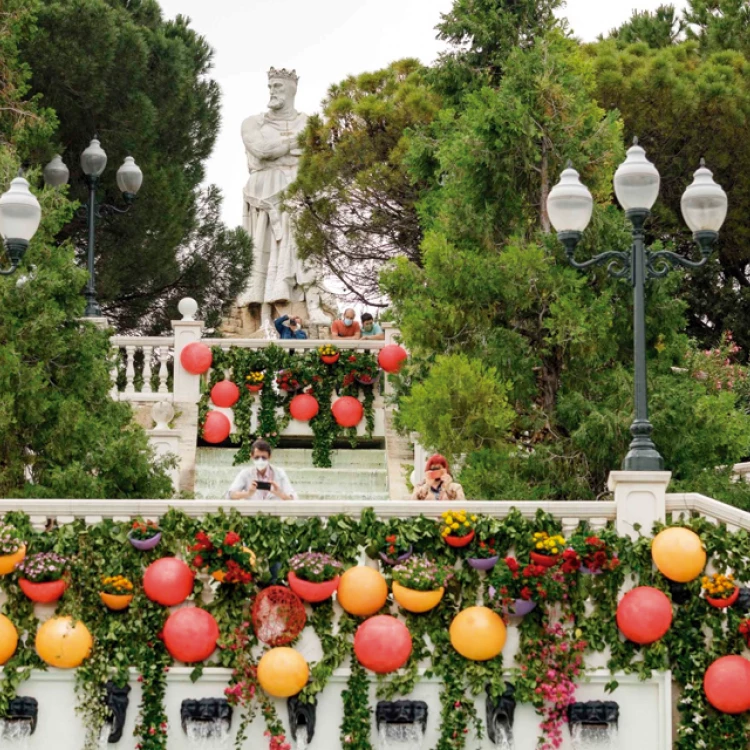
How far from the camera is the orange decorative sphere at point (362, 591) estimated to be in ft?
55.5

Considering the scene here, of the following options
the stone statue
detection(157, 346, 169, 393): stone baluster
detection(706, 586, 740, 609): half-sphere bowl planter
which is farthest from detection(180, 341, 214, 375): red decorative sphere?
detection(706, 586, 740, 609): half-sphere bowl planter

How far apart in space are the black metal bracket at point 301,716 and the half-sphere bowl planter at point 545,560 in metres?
2.10

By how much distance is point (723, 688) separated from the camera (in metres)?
16.8

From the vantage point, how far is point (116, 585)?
17.0 metres

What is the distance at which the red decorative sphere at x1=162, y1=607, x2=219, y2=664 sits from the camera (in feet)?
55.1

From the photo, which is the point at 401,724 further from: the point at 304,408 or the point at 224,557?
the point at 304,408

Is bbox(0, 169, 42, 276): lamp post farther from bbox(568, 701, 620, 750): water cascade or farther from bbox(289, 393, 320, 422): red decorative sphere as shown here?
bbox(289, 393, 320, 422): red decorative sphere

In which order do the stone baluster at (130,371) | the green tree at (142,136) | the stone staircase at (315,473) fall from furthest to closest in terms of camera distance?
the green tree at (142,136) < the stone baluster at (130,371) < the stone staircase at (315,473)

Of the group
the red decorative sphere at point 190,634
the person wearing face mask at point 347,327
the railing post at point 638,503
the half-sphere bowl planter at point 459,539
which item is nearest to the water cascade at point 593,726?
the railing post at point 638,503

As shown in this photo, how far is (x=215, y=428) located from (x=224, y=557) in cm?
957

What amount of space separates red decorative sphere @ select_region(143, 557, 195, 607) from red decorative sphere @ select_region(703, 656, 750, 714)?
4.27m

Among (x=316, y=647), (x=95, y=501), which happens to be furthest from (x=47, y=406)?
(x=316, y=647)

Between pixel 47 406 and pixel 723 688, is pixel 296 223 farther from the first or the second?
pixel 723 688

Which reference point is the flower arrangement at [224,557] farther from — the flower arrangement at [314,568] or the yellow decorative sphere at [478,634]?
the yellow decorative sphere at [478,634]
